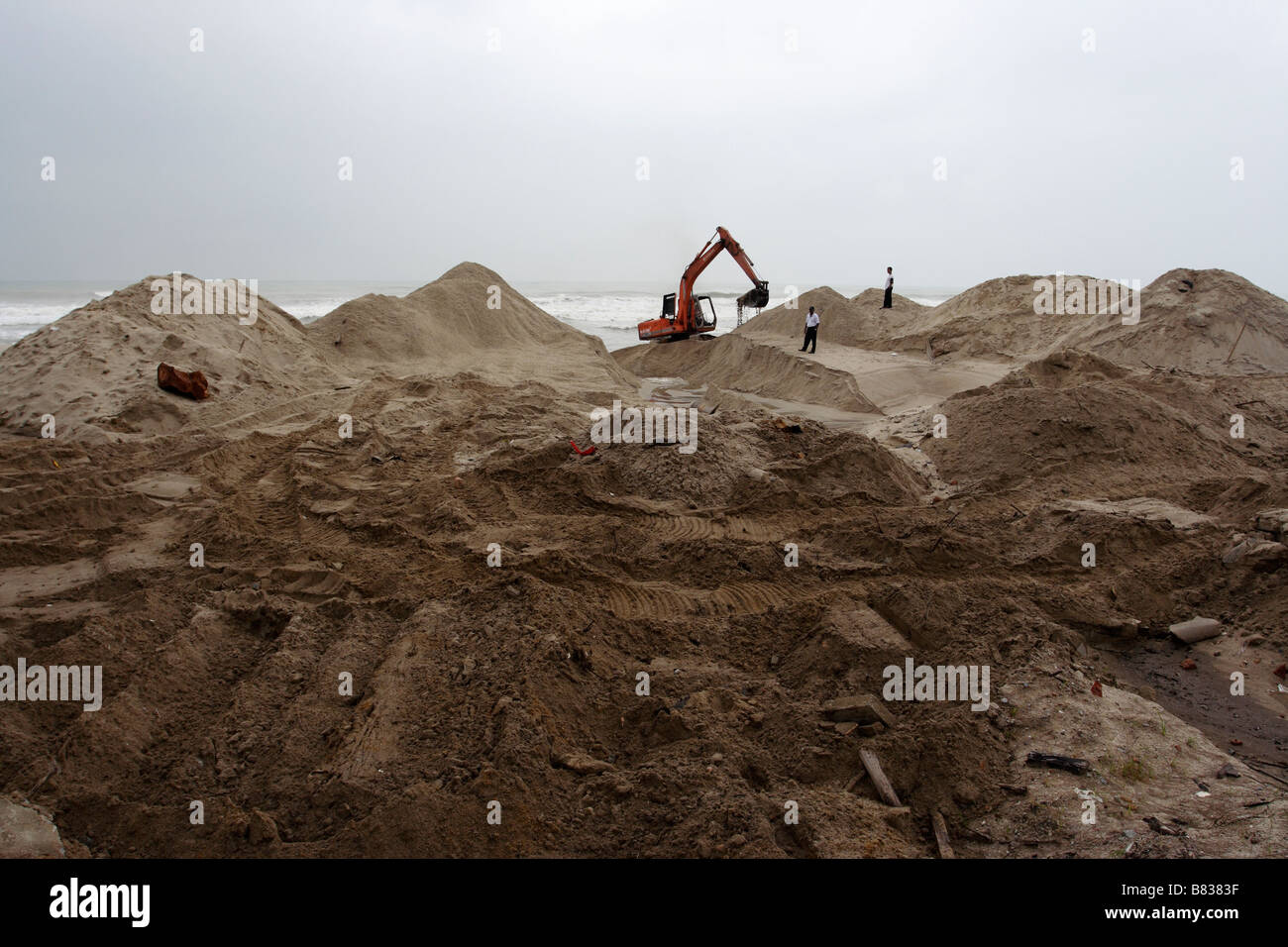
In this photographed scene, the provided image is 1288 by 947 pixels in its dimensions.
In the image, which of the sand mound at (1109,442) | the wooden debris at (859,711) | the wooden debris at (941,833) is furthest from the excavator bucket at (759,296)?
the wooden debris at (941,833)

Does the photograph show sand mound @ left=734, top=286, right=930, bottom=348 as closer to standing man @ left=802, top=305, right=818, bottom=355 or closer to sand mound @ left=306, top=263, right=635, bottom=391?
standing man @ left=802, top=305, right=818, bottom=355

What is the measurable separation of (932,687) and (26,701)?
5.10m

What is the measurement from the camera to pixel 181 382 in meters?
10.6

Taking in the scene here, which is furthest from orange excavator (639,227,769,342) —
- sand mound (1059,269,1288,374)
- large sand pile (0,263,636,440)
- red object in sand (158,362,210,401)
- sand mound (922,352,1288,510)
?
red object in sand (158,362,210,401)

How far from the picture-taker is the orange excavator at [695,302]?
→ 18422mm

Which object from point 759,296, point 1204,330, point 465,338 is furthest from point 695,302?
point 1204,330

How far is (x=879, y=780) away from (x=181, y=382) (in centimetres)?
1092

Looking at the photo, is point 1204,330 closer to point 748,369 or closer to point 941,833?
point 748,369

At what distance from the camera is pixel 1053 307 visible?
54.1 feet

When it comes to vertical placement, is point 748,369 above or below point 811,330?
below

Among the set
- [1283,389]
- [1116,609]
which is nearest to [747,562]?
[1116,609]

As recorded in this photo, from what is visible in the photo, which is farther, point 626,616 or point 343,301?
point 343,301

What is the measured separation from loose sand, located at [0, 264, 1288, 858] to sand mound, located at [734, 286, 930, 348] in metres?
8.35
